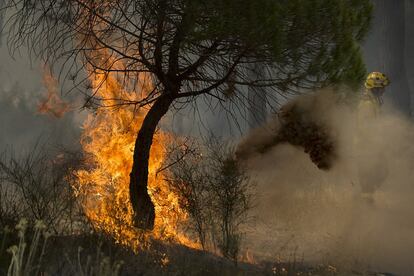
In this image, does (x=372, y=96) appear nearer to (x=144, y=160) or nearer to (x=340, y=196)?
(x=144, y=160)

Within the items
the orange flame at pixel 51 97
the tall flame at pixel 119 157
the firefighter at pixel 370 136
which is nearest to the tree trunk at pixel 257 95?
the tall flame at pixel 119 157

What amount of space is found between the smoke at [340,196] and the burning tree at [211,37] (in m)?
1.01

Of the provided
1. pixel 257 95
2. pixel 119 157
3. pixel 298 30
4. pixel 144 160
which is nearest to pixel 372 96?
pixel 257 95

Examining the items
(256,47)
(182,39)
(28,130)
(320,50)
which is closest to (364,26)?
(320,50)

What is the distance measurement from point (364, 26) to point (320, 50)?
0.89 meters

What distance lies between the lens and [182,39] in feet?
20.1

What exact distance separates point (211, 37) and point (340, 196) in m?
8.89

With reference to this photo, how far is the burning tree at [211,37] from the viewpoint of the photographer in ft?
19.0

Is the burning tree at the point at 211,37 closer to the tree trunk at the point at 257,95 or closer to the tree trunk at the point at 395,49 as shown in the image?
the tree trunk at the point at 257,95

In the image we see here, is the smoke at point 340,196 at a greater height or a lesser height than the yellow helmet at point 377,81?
lesser

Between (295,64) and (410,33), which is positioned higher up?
(410,33)

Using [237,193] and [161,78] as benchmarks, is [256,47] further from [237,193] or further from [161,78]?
[237,193]

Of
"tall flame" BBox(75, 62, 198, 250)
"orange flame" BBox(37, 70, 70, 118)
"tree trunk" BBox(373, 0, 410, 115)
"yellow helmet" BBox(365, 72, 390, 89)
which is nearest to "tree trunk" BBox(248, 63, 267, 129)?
"tall flame" BBox(75, 62, 198, 250)

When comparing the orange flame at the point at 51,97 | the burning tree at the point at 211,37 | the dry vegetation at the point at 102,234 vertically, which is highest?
the orange flame at the point at 51,97
